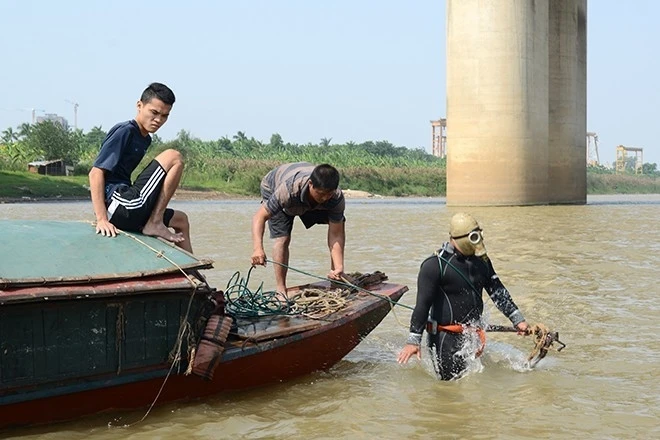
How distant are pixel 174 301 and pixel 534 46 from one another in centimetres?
2650

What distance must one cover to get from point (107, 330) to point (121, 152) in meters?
1.31

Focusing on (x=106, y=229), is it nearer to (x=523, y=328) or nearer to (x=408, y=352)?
(x=408, y=352)

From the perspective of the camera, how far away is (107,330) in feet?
14.2

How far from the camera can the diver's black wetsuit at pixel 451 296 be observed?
508 centimetres

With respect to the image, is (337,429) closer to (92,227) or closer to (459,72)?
(92,227)

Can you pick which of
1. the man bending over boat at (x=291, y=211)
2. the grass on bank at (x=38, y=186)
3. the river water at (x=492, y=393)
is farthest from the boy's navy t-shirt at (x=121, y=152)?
the grass on bank at (x=38, y=186)

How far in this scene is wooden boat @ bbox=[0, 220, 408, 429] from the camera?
4105 millimetres

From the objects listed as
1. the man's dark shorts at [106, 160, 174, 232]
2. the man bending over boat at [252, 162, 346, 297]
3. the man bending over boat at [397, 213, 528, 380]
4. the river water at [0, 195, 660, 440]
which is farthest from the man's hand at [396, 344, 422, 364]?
the man's dark shorts at [106, 160, 174, 232]

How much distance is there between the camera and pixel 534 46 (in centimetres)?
2911

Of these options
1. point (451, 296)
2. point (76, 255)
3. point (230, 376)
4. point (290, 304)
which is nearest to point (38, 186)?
point (290, 304)

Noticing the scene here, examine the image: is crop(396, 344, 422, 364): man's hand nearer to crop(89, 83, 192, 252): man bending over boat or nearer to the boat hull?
the boat hull

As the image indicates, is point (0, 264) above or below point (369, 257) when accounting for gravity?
above

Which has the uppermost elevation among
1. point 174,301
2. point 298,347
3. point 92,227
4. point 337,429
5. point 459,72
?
point 459,72

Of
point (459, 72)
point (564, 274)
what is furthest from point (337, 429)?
point (459, 72)
